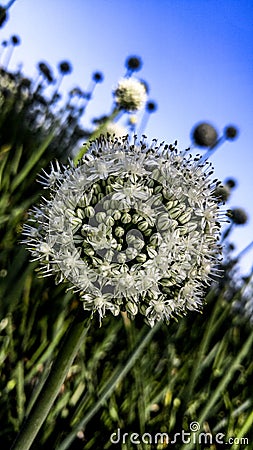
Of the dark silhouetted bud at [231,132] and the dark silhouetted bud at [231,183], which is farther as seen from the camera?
the dark silhouetted bud at [231,132]

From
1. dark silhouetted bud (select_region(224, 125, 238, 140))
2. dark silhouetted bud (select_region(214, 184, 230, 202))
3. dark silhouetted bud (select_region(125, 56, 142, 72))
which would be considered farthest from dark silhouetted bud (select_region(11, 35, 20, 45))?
dark silhouetted bud (select_region(214, 184, 230, 202))

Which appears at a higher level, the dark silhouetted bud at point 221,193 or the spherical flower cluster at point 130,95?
the spherical flower cluster at point 130,95

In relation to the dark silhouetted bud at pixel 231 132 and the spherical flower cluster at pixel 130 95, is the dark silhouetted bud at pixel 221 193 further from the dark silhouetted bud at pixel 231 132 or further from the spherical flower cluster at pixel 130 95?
the spherical flower cluster at pixel 130 95

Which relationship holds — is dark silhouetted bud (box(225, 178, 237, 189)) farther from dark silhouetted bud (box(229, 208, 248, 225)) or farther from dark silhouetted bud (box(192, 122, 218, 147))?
dark silhouetted bud (box(192, 122, 218, 147))

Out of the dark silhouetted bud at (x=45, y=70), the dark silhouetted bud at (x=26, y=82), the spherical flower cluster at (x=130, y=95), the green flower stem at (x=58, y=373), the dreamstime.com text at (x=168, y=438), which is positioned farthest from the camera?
the dark silhouetted bud at (x=26, y=82)

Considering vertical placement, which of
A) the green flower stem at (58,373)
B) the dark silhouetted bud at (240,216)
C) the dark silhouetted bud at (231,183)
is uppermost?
the dark silhouetted bud at (231,183)

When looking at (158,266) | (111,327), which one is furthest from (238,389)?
(158,266)

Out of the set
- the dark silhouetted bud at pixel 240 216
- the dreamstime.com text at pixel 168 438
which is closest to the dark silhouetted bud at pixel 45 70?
the dark silhouetted bud at pixel 240 216

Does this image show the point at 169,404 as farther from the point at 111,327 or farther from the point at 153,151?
the point at 153,151
